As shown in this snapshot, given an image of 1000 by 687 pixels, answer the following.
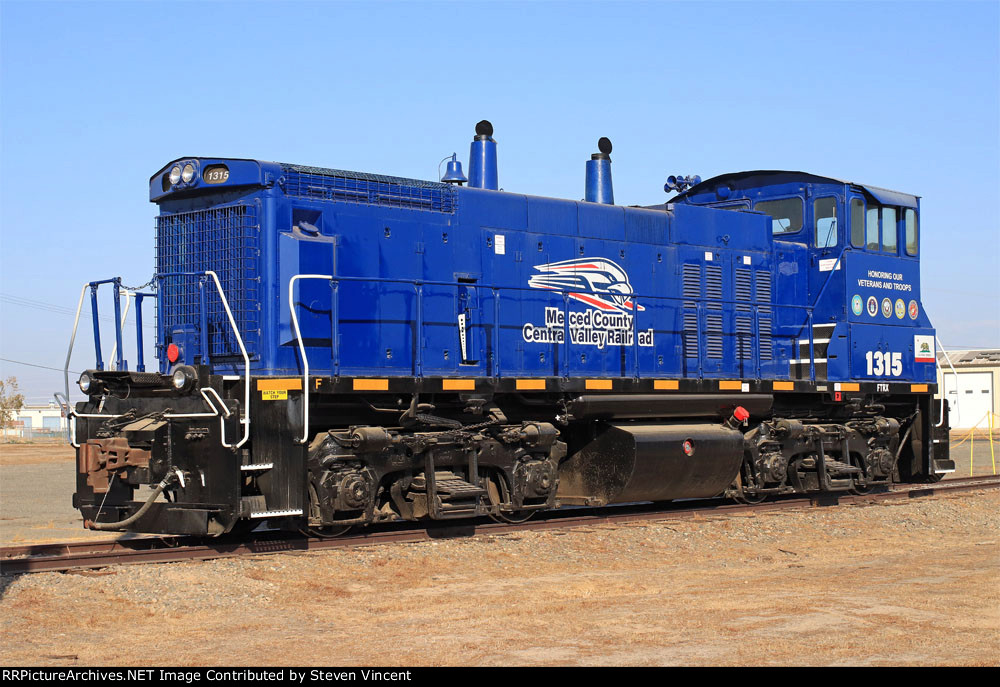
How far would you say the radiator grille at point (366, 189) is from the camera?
1054cm

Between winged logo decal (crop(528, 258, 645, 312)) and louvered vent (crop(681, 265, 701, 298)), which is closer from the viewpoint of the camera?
winged logo decal (crop(528, 258, 645, 312))

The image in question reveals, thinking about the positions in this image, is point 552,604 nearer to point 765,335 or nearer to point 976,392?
point 765,335

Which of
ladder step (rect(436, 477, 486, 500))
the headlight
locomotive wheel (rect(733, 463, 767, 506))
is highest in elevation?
the headlight

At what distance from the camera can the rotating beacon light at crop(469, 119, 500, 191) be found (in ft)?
41.0

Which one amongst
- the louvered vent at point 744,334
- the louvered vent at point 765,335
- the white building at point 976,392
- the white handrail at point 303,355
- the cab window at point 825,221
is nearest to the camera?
the white handrail at point 303,355

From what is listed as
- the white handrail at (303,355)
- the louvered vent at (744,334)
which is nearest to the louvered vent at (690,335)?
the louvered vent at (744,334)

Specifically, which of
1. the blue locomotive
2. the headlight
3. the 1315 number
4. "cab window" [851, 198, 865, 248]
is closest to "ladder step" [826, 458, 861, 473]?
the blue locomotive

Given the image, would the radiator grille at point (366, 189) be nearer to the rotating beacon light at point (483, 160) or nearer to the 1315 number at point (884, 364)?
the rotating beacon light at point (483, 160)

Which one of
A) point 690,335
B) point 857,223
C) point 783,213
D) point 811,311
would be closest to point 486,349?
point 690,335

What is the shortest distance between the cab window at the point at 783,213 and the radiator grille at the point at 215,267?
751 centimetres

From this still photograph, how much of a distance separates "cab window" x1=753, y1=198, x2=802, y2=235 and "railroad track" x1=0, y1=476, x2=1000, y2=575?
374 centimetres

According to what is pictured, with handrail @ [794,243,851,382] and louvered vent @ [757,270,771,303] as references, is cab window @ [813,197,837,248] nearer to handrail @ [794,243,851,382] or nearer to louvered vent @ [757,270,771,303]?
handrail @ [794,243,851,382]

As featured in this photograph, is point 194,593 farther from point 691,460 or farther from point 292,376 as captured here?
point 691,460

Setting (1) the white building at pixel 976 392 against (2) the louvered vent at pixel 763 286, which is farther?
(1) the white building at pixel 976 392
